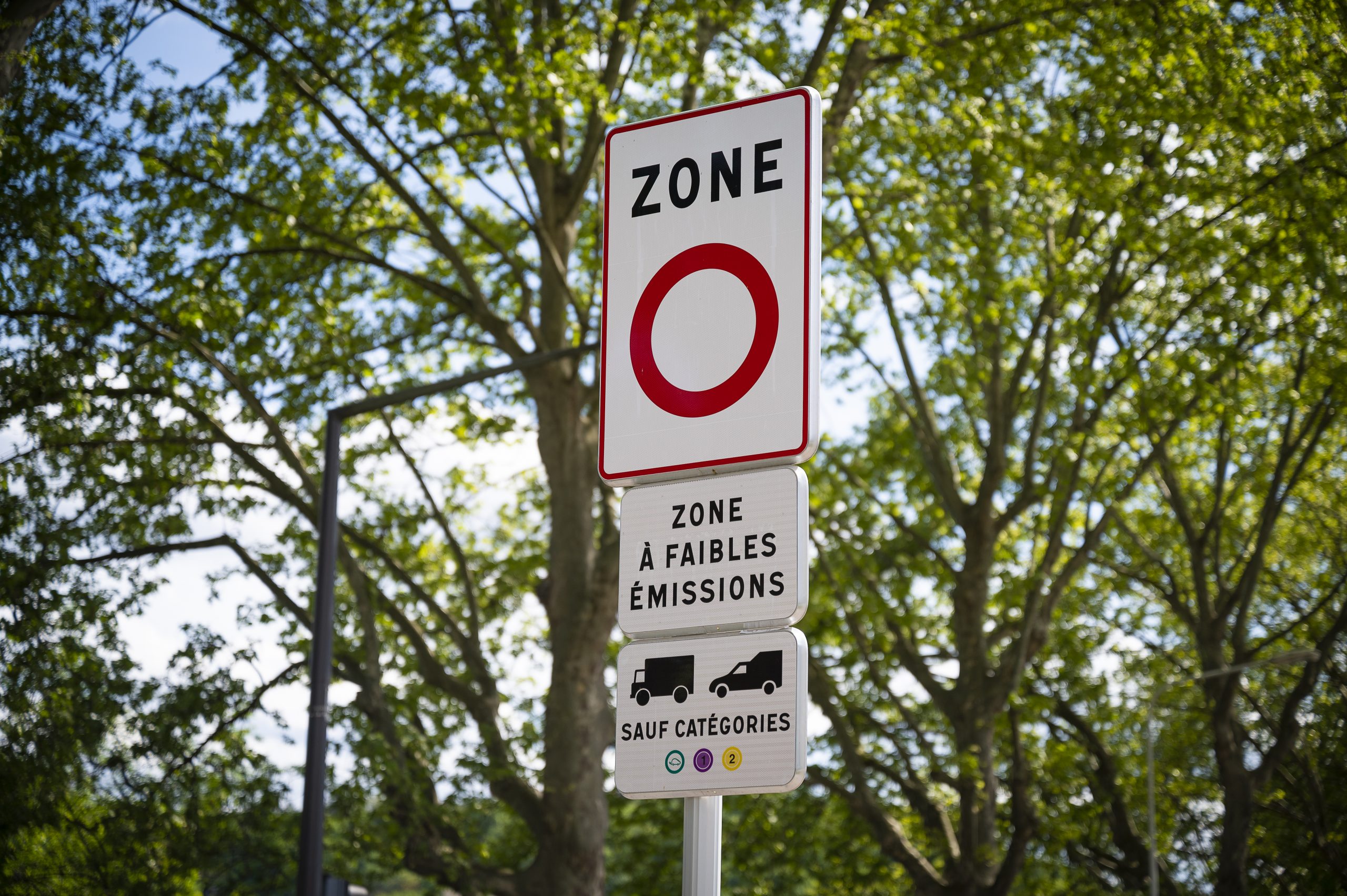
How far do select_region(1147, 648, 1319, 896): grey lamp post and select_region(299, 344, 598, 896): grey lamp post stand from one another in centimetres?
1052

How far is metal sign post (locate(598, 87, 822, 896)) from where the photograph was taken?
6.70 ft

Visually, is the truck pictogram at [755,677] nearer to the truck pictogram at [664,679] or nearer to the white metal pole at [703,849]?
the truck pictogram at [664,679]

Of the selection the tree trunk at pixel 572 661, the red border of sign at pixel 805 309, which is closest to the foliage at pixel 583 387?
the tree trunk at pixel 572 661

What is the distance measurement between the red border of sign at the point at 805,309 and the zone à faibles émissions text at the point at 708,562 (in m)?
0.07

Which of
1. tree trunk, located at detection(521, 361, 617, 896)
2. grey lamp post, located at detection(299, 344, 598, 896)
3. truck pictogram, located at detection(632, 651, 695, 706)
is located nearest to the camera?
truck pictogram, located at detection(632, 651, 695, 706)

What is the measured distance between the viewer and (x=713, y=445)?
2189mm

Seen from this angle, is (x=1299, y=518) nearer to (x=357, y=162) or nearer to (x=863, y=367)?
(x=863, y=367)

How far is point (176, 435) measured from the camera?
13.2 m

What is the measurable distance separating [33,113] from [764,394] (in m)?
9.70

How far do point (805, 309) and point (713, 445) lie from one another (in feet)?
0.92

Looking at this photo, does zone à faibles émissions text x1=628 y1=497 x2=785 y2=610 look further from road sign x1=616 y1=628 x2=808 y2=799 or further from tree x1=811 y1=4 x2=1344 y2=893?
tree x1=811 y1=4 x2=1344 y2=893

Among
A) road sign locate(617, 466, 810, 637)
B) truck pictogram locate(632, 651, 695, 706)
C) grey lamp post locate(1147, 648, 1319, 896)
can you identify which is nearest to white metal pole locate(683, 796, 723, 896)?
truck pictogram locate(632, 651, 695, 706)

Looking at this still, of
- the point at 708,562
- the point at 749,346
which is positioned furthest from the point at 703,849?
Answer: the point at 749,346

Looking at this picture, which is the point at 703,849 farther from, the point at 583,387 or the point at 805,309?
the point at 583,387
